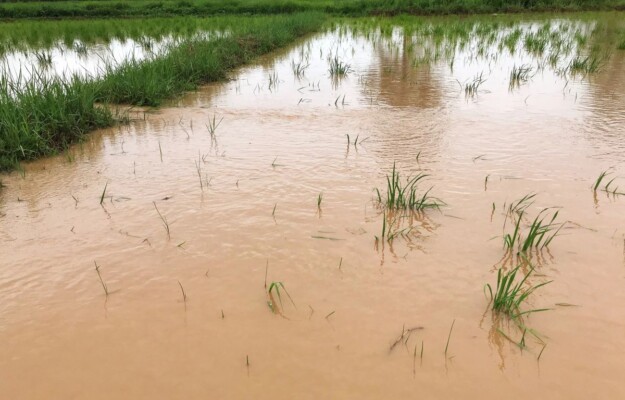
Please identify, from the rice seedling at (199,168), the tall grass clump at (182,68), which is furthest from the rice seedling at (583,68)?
the rice seedling at (199,168)

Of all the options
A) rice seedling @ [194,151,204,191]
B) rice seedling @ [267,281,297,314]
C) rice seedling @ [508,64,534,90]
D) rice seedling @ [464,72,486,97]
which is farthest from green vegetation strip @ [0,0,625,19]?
rice seedling @ [267,281,297,314]

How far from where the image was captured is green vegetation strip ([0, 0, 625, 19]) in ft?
57.8

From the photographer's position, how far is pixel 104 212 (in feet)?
9.20

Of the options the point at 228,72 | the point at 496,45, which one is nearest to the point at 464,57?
the point at 496,45

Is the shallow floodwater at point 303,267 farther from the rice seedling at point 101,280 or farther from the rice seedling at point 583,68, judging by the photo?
the rice seedling at point 583,68

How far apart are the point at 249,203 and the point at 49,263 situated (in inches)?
44.3

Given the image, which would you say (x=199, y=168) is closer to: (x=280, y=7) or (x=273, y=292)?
(x=273, y=292)

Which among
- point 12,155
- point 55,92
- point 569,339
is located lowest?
point 569,339

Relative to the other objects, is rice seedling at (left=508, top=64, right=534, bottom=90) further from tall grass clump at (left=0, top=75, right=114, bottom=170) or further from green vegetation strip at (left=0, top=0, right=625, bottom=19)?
green vegetation strip at (left=0, top=0, right=625, bottom=19)

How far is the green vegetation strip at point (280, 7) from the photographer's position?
17.6 meters

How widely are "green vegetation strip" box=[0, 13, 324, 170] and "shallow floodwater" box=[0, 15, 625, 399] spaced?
0.66 ft

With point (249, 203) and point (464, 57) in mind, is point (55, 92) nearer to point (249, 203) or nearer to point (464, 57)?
point (249, 203)

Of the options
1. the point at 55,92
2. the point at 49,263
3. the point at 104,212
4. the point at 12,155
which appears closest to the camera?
the point at 49,263

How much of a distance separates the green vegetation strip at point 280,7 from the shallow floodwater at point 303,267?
15348 millimetres
